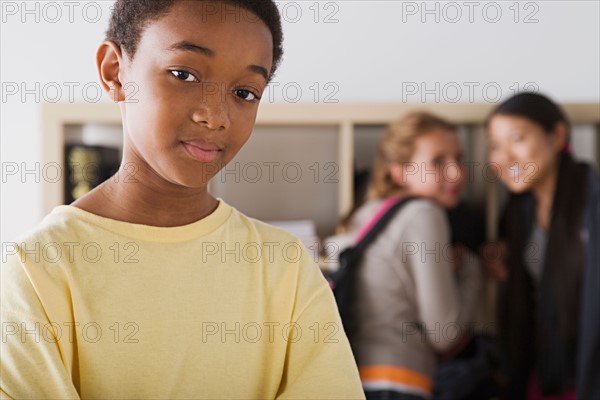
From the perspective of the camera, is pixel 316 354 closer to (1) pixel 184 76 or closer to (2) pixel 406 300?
(1) pixel 184 76

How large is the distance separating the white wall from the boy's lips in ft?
5.13

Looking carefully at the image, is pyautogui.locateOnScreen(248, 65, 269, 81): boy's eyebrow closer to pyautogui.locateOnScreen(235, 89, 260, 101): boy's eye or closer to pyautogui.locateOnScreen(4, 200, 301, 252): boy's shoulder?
pyautogui.locateOnScreen(235, 89, 260, 101): boy's eye

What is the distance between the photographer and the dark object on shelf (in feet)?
6.93

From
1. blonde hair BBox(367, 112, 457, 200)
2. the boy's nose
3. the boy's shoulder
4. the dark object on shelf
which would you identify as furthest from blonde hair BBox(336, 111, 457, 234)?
the boy's nose

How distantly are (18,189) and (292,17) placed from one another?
1.16 meters

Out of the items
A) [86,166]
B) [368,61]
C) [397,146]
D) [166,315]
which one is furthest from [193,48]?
[368,61]

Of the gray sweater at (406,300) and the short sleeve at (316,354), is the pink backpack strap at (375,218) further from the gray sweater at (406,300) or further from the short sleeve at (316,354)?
the short sleeve at (316,354)

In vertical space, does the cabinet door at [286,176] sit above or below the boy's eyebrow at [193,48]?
below

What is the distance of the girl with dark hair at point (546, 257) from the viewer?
6.23 feet

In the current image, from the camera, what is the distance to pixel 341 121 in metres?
2.17

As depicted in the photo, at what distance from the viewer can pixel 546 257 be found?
2008 mm

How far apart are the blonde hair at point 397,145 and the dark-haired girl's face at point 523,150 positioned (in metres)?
0.14

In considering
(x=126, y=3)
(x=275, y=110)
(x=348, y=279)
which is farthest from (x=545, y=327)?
(x=126, y=3)

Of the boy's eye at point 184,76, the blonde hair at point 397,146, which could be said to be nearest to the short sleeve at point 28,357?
the boy's eye at point 184,76
